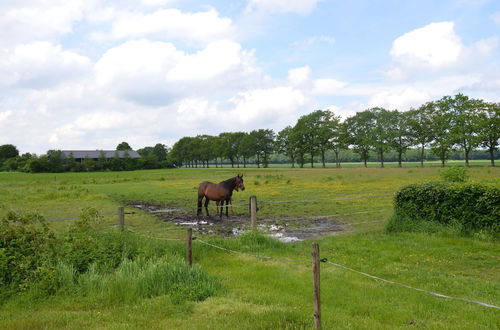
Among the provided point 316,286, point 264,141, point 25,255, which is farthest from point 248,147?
point 316,286

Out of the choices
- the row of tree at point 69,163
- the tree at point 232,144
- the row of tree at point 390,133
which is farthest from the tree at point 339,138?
the row of tree at point 69,163

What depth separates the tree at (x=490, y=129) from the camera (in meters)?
59.2

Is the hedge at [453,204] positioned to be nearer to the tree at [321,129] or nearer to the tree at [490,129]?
the tree at [490,129]

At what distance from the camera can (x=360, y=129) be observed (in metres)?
88.3

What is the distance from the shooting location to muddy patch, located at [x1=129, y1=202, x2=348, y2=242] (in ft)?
43.3

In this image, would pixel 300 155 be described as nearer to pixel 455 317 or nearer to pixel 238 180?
pixel 238 180

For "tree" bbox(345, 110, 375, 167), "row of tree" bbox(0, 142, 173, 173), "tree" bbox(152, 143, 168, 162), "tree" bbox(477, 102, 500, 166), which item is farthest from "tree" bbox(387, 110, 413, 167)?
"tree" bbox(152, 143, 168, 162)

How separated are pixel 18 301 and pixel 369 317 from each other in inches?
234

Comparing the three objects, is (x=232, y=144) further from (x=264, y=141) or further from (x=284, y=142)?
(x=284, y=142)

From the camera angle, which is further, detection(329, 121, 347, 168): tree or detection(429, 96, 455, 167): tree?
detection(329, 121, 347, 168): tree

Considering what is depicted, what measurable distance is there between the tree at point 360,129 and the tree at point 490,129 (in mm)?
25987

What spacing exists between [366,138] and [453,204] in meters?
74.2

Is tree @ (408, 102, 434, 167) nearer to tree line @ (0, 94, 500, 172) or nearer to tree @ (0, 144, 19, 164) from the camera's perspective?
tree line @ (0, 94, 500, 172)

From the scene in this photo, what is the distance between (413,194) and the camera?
476 inches
